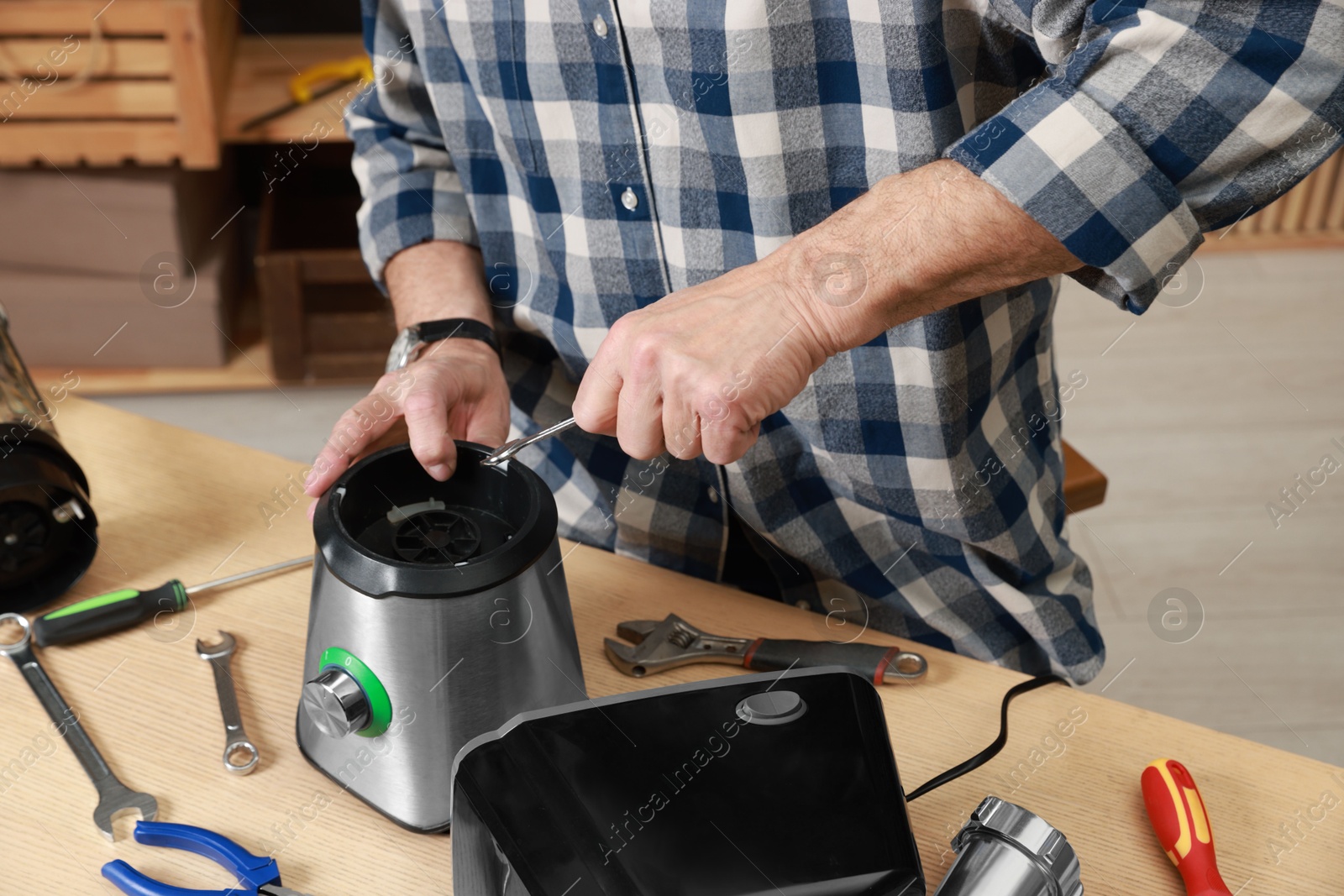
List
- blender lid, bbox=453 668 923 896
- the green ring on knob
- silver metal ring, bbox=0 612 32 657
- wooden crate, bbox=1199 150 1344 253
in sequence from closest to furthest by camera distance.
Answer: blender lid, bbox=453 668 923 896, the green ring on knob, silver metal ring, bbox=0 612 32 657, wooden crate, bbox=1199 150 1344 253

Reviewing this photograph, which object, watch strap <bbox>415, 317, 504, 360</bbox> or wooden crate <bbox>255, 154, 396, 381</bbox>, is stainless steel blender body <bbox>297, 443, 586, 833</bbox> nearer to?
watch strap <bbox>415, 317, 504, 360</bbox>

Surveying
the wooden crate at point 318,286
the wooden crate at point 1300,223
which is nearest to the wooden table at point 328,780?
the wooden crate at point 318,286

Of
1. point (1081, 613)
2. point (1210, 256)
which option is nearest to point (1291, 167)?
point (1081, 613)

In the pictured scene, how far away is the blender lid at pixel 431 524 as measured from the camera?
2.03ft

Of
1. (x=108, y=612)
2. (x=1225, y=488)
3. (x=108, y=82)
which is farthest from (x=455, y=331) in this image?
(x=1225, y=488)

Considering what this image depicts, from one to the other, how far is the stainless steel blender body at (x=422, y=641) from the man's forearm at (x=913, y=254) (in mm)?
217

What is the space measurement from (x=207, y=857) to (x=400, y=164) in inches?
25.6

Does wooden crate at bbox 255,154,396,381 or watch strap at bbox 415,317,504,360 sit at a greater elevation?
watch strap at bbox 415,317,504,360

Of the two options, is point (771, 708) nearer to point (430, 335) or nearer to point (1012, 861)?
point (1012, 861)

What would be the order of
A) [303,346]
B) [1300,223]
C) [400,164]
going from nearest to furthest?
[400,164] → [303,346] → [1300,223]

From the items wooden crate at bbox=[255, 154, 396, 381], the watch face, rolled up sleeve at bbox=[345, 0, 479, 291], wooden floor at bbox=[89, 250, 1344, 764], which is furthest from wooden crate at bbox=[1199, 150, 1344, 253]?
the watch face

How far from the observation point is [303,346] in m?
2.14

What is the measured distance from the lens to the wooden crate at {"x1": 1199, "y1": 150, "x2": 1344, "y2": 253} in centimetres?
291

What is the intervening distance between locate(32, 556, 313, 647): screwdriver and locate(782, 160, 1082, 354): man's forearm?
53 cm
